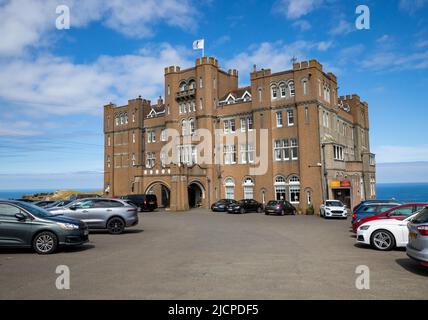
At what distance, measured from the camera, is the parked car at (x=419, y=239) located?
837 centimetres

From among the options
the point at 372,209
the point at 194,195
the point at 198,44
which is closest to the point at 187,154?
the point at 194,195

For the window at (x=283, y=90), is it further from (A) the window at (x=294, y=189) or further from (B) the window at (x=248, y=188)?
(B) the window at (x=248, y=188)

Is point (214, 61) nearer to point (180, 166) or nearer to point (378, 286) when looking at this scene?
point (180, 166)

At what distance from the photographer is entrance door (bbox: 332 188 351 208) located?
38906 millimetres

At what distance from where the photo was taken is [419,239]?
8617 millimetres

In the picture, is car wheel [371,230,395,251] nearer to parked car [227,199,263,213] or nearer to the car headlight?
the car headlight

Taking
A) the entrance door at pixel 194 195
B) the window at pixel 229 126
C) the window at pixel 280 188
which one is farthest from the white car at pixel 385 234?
the entrance door at pixel 194 195

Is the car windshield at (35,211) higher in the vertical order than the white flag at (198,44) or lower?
lower

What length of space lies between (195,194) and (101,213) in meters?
29.0

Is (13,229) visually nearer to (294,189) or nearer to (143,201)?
(143,201)

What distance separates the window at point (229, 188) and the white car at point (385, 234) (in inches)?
1228

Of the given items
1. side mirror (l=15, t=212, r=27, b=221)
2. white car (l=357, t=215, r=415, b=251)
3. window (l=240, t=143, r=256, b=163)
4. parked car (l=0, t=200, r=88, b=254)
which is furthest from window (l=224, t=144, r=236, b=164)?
side mirror (l=15, t=212, r=27, b=221)
